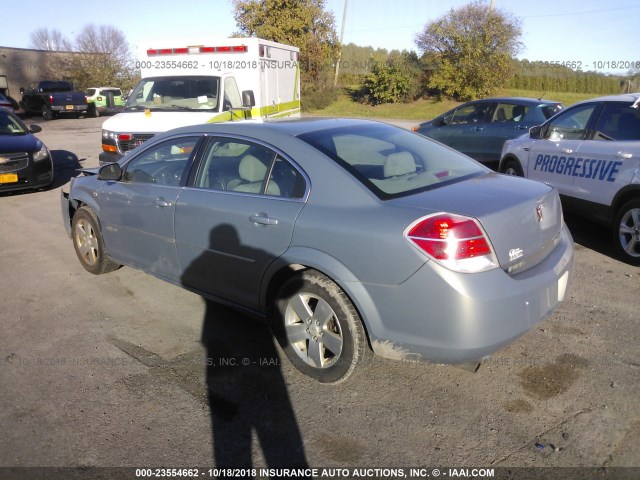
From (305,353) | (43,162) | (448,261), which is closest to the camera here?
(448,261)

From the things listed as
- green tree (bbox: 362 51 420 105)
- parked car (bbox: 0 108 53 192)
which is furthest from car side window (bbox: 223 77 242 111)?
green tree (bbox: 362 51 420 105)

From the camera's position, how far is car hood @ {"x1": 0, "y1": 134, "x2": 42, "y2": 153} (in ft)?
30.3

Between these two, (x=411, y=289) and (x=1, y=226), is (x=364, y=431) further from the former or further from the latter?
(x=1, y=226)

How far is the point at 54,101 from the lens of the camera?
1155 inches

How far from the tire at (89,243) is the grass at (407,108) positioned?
25776 millimetres

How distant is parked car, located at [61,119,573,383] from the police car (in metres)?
2.25

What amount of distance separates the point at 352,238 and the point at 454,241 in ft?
1.90

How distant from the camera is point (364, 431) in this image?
3.01 meters

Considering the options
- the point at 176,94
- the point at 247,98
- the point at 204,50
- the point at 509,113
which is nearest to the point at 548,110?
the point at 509,113

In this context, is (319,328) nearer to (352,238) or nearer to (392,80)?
(352,238)

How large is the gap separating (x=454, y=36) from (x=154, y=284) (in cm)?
3017

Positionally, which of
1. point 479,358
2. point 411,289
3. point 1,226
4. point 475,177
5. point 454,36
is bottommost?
point 1,226

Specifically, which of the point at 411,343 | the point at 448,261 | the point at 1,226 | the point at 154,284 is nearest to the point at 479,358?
the point at 411,343

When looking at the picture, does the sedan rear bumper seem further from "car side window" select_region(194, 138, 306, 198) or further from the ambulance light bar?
the ambulance light bar
